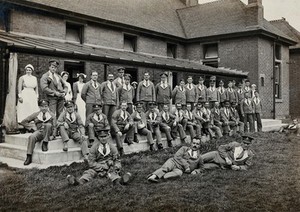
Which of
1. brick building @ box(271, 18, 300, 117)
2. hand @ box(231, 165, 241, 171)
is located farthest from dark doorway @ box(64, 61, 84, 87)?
brick building @ box(271, 18, 300, 117)

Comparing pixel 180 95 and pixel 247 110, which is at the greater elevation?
pixel 180 95

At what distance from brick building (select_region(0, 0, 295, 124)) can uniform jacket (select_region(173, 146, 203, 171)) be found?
18.6 feet

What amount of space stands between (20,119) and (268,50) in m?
14.8

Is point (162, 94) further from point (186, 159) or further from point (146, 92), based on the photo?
point (186, 159)

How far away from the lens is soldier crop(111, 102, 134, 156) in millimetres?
8320

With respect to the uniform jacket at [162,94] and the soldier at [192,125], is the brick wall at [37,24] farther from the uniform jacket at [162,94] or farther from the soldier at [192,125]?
the soldier at [192,125]

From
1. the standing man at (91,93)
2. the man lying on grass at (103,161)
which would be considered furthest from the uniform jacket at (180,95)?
the man lying on grass at (103,161)

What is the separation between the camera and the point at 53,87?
8211mm

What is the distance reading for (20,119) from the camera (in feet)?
29.7

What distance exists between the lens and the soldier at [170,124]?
9.65 m

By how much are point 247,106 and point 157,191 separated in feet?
26.0

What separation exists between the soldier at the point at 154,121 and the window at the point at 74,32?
284 inches

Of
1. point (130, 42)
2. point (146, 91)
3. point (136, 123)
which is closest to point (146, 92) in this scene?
point (146, 91)

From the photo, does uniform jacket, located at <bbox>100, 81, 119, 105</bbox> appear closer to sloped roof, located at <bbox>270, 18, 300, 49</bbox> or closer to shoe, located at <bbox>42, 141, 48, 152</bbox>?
shoe, located at <bbox>42, 141, 48, 152</bbox>
